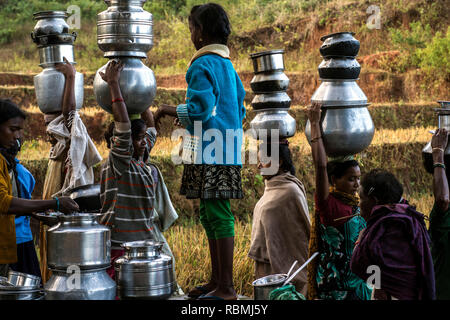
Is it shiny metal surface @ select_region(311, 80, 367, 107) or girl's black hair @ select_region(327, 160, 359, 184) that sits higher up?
shiny metal surface @ select_region(311, 80, 367, 107)

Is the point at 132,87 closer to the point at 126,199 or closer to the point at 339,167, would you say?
the point at 126,199

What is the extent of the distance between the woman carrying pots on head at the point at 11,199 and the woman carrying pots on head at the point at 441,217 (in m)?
1.70

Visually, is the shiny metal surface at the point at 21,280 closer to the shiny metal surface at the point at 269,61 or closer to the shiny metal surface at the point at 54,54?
the shiny metal surface at the point at 54,54

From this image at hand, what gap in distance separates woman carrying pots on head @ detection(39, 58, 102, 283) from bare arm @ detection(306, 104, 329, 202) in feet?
4.67

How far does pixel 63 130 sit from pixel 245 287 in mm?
1866

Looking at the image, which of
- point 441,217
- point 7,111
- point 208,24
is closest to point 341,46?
point 208,24

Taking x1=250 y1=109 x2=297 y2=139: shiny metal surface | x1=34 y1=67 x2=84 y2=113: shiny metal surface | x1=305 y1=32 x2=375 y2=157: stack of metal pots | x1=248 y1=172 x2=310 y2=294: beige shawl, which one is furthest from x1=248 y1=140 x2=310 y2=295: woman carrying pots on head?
x1=34 y1=67 x2=84 y2=113: shiny metal surface

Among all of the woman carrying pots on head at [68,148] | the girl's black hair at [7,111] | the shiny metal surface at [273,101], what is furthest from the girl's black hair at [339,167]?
the girl's black hair at [7,111]

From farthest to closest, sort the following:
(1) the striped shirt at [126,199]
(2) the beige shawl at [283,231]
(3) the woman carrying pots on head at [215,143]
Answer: (2) the beige shawl at [283,231]
(1) the striped shirt at [126,199]
(3) the woman carrying pots on head at [215,143]

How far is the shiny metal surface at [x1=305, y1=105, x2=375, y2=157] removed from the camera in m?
2.88

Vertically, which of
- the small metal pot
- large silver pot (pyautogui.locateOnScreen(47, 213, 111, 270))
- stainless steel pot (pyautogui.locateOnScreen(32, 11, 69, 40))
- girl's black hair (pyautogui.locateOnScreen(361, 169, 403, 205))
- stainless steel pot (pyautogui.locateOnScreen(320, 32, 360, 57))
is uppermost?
stainless steel pot (pyautogui.locateOnScreen(32, 11, 69, 40))

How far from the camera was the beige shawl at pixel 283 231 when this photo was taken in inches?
130

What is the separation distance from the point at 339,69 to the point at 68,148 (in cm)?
173

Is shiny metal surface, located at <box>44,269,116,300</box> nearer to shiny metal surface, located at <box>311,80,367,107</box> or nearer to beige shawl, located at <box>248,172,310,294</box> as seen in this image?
beige shawl, located at <box>248,172,310,294</box>
